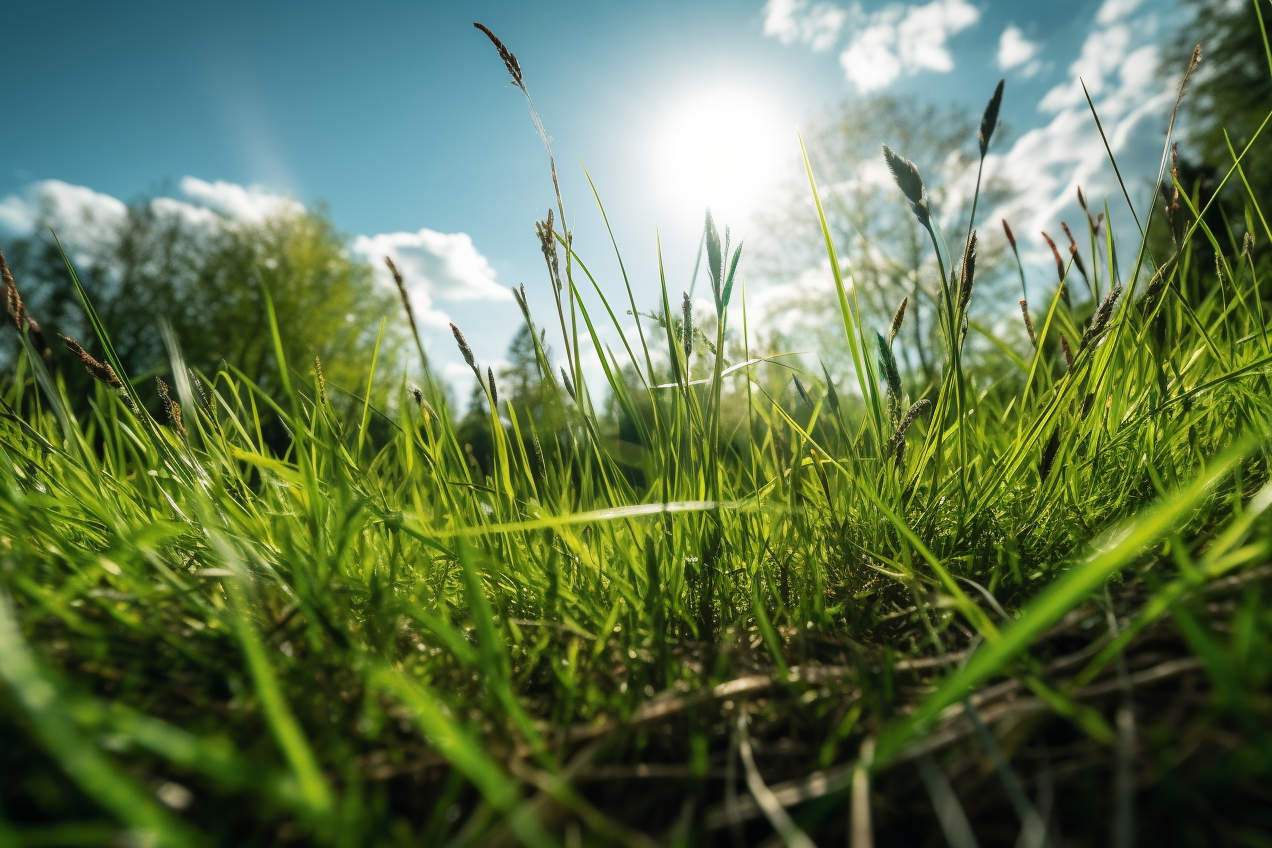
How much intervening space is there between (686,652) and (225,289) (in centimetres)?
2648

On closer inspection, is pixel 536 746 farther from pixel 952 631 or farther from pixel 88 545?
pixel 88 545

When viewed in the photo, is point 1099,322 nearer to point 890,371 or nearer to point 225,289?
point 890,371

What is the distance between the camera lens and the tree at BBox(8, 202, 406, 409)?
20.0m

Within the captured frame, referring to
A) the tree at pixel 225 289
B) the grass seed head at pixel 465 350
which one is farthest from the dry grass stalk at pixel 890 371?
the tree at pixel 225 289

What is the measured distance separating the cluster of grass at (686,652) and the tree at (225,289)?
20678 millimetres

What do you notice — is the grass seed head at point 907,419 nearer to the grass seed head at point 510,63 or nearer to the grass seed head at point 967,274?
the grass seed head at point 967,274

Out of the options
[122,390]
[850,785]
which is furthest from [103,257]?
[850,785]

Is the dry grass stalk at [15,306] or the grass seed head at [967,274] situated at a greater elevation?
the dry grass stalk at [15,306]

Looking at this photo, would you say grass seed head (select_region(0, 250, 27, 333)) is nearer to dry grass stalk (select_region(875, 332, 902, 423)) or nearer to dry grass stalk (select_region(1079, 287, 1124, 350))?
dry grass stalk (select_region(875, 332, 902, 423))

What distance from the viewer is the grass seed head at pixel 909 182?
0.96 meters

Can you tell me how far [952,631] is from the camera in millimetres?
847

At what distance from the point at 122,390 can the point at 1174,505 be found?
1542 mm

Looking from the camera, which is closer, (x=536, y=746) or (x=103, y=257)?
(x=536, y=746)

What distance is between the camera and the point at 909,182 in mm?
960
